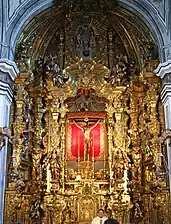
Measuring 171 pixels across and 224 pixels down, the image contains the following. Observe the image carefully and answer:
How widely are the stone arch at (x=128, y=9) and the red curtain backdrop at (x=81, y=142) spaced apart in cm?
360

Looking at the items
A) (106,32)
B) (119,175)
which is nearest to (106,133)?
(119,175)

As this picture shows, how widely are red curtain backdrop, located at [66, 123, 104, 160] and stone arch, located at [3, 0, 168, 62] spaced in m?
3.60

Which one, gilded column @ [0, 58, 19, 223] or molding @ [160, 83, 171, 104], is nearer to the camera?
gilded column @ [0, 58, 19, 223]

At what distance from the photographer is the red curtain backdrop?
1407 centimetres

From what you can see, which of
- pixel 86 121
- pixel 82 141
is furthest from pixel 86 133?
pixel 86 121

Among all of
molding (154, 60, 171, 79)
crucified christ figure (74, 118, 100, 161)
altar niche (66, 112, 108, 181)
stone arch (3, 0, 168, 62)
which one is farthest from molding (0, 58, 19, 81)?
molding (154, 60, 171, 79)

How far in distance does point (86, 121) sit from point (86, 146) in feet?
3.23

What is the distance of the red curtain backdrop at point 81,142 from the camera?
1407cm

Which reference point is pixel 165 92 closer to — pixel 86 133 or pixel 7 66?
pixel 86 133

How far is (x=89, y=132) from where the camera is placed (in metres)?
14.4

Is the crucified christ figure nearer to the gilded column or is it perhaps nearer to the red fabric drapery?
the red fabric drapery

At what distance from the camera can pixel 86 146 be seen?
14.1 meters

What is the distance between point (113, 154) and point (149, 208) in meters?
2.27

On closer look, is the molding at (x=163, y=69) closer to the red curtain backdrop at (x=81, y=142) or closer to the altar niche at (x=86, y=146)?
the altar niche at (x=86, y=146)
